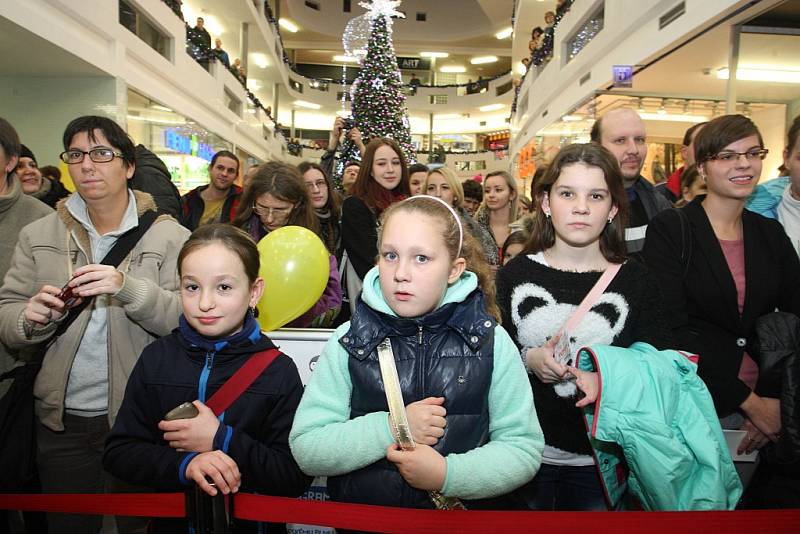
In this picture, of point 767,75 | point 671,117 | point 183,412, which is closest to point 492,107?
point 671,117

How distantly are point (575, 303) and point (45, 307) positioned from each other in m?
1.95

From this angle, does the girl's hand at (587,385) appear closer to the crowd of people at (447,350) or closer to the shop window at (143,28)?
the crowd of people at (447,350)

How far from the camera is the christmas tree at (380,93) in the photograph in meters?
8.19

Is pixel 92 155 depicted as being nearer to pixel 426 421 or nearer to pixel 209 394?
pixel 209 394

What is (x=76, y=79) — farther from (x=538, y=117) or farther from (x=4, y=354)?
(x=538, y=117)

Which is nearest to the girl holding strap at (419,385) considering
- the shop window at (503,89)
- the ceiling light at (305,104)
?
the ceiling light at (305,104)

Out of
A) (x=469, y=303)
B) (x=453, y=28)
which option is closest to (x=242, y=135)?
(x=469, y=303)

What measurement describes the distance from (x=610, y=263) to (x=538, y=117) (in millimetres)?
14728

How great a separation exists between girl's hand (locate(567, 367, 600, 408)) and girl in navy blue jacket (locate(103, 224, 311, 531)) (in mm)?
947

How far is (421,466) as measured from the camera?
134 centimetres

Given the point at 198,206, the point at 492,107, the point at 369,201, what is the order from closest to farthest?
the point at 369,201, the point at 198,206, the point at 492,107

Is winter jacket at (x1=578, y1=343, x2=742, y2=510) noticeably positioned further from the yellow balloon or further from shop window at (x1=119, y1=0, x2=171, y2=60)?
shop window at (x1=119, y1=0, x2=171, y2=60)

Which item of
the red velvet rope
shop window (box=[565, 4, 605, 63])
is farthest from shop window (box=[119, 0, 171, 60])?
the red velvet rope

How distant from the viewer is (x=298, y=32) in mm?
30891
